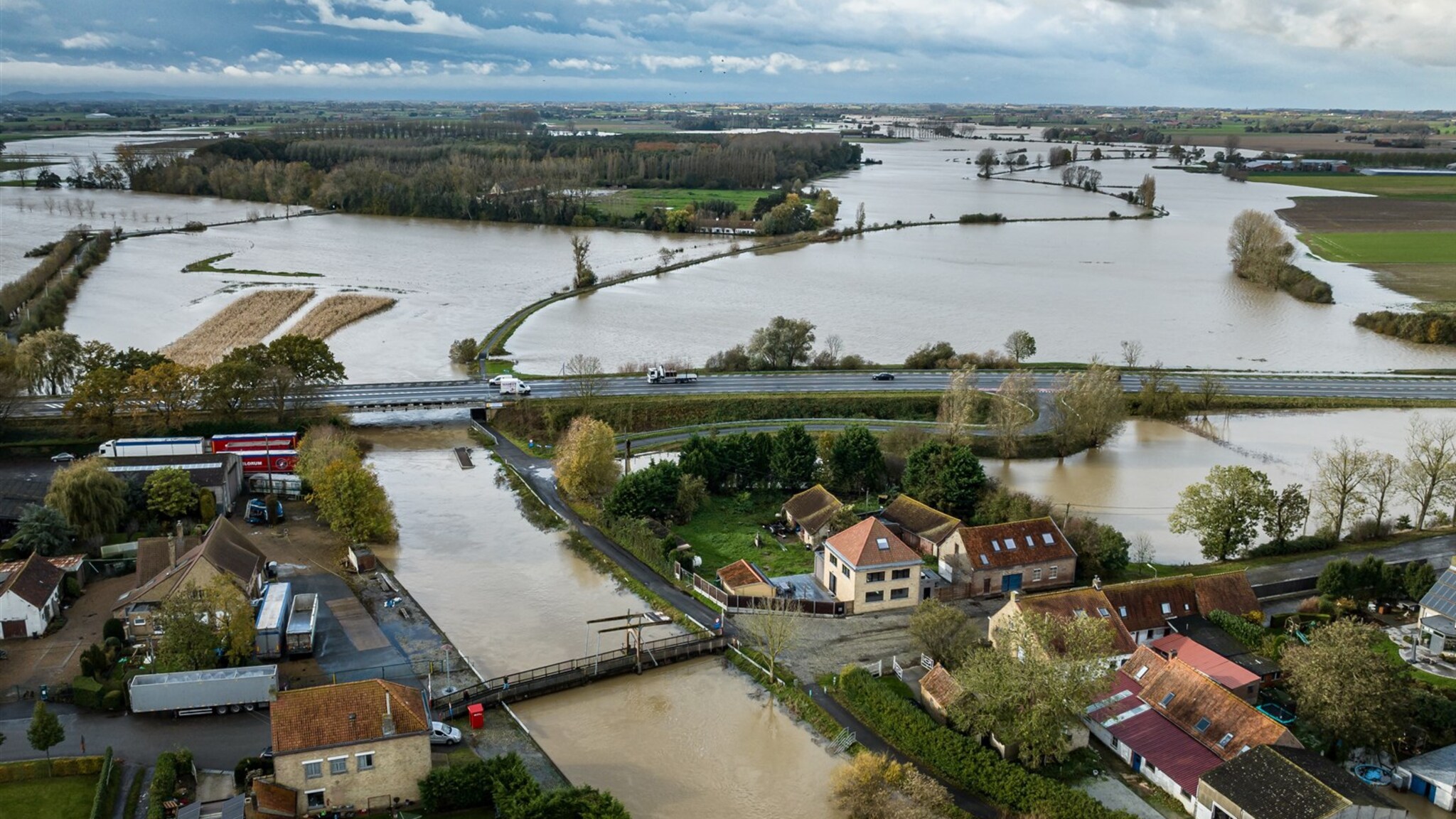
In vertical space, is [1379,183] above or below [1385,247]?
above

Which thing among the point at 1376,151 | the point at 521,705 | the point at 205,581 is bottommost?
the point at 521,705

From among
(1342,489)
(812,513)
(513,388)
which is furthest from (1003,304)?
(812,513)

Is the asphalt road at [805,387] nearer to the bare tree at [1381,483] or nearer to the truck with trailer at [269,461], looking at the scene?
the truck with trailer at [269,461]

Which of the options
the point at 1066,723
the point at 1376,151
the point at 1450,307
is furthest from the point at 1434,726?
the point at 1376,151

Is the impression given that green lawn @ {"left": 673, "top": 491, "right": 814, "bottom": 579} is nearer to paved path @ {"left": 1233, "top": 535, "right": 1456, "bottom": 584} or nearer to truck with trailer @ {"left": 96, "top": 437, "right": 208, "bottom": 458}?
paved path @ {"left": 1233, "top": 535, "right": 1456, "bottom": 584}

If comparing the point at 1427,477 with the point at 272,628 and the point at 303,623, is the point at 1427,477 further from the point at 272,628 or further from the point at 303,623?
the point at 272,628

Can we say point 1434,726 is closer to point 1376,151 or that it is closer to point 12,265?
point 12,265

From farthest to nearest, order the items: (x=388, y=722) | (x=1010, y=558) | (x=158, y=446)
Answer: (x=158, y=446), (x=1010, y=558), (x=388, y=722)
